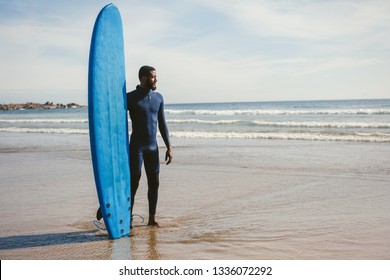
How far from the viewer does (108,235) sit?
3885 mm

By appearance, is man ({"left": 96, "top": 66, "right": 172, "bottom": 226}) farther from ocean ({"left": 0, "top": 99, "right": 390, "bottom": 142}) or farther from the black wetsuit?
ocean ({"left": 0, "top": 99, "right": 390, "bottom": 142})

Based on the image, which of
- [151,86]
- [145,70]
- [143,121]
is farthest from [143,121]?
[145,70]

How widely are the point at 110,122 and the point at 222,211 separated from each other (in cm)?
171

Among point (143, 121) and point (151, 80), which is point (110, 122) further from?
point (151, 80)

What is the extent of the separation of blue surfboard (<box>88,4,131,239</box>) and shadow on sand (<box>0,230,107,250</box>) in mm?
264

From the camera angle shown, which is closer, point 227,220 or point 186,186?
point 227,220

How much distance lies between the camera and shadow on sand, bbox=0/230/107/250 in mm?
3664

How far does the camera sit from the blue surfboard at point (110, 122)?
362 cm

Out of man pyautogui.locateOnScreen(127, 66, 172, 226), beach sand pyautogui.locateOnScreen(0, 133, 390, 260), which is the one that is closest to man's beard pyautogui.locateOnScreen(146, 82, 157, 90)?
man pyautogui.locateOnScreen(127, 66, 172, 226)

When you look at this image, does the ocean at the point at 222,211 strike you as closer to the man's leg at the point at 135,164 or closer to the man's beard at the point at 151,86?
the man's leg at the point at 135,164

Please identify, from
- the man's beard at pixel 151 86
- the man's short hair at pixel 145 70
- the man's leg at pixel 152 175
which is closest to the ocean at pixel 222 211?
the man's leg at pixel 152 175
